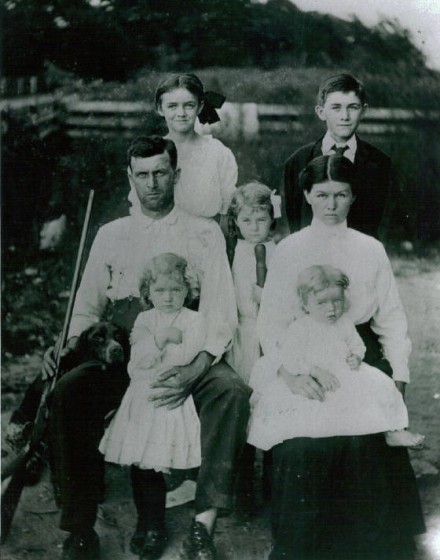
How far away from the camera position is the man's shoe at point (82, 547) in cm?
344

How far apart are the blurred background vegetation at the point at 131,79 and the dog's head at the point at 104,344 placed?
0.16m

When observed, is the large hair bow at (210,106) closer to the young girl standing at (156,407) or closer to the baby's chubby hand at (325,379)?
the young girl standing at (156,407)

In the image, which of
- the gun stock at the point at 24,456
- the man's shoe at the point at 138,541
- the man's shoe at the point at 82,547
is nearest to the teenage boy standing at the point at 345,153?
the gun stock at the point at 24,456

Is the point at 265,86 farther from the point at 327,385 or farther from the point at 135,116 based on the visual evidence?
the point at 327,385

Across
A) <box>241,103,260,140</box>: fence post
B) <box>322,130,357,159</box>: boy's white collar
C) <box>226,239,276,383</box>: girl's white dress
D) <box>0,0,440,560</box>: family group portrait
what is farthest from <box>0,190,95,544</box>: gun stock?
<box>322,130,357,159</box>: boy's white collar

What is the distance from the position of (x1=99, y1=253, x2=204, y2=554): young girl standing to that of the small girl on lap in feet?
1.06

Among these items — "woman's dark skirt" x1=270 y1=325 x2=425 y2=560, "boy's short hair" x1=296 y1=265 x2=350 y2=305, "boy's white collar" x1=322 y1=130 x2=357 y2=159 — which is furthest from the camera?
"boy's white collar" x1=322 y1=130 x2=357 y2=159

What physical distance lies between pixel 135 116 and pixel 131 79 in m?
0.17

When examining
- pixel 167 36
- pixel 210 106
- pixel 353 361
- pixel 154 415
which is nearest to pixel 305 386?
pixel 353 361

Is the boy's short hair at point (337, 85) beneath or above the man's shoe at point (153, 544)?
above

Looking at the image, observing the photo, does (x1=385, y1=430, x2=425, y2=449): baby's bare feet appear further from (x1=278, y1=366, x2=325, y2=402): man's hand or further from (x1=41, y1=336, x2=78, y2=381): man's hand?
(x1=41, y1=336, x2=78, y2=381): man's hand

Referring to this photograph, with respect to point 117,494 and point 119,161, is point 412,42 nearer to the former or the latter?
point 119,161

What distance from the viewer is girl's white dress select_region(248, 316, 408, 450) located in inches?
135

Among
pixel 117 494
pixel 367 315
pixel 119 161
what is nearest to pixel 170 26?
pixel 119 161
